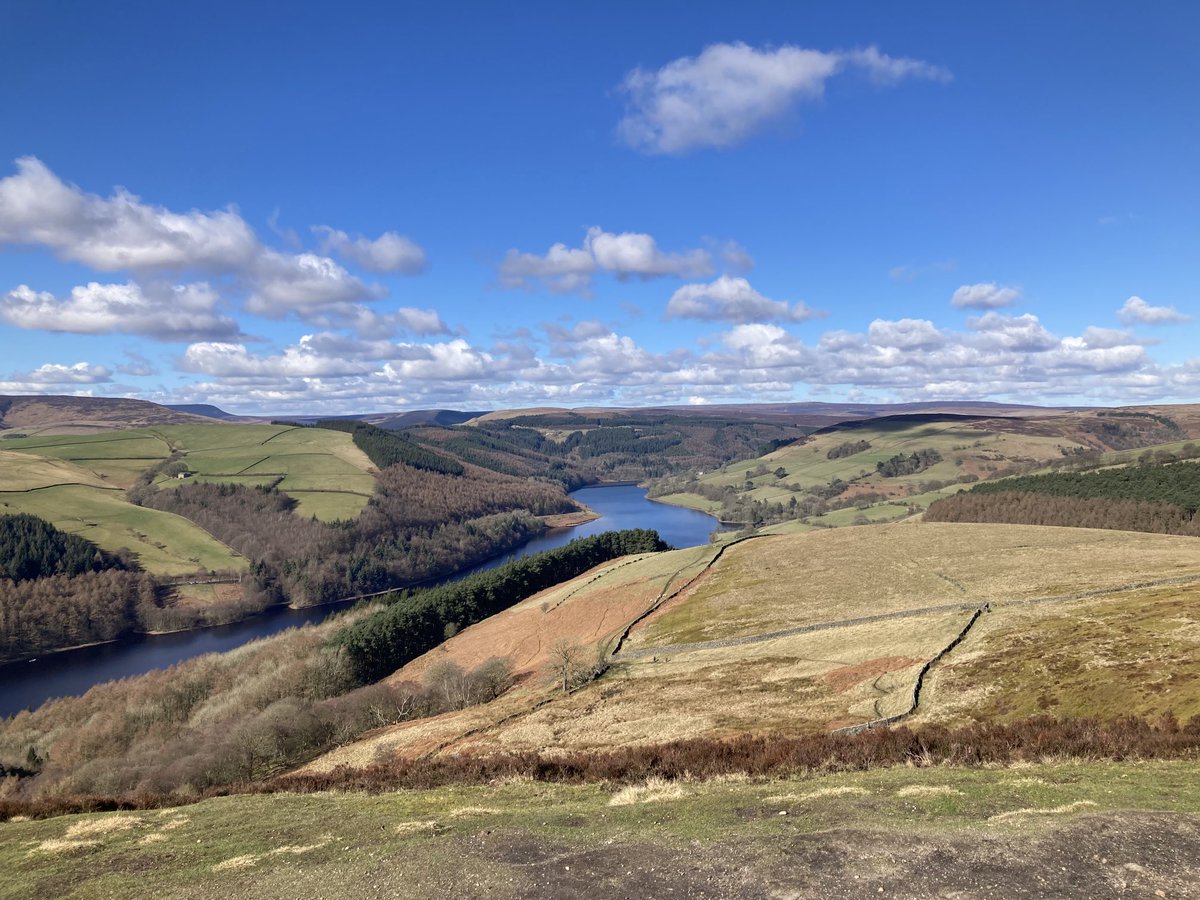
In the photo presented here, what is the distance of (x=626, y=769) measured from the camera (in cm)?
2700

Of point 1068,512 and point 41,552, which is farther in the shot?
point 41,552

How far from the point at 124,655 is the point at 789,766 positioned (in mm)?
165997

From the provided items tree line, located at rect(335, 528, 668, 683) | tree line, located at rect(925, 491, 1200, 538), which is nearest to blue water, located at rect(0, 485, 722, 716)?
tree line, located at rect(335, 528, 668, 683)

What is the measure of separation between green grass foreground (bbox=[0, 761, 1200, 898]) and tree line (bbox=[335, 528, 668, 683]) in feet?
242

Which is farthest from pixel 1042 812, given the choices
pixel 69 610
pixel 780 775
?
pixel 69 610

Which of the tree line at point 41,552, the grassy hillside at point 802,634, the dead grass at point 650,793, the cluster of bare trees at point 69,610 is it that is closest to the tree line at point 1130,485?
the grassy hillside at point 802,634

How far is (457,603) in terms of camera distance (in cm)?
11162

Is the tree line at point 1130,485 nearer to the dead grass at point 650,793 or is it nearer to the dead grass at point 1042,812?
the dead grass at point 1042,812

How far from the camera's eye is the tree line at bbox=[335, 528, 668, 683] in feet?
316

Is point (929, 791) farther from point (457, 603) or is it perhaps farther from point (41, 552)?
point (41, 552)

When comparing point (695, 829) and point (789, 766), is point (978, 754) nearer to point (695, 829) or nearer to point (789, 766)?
point (789, 766)

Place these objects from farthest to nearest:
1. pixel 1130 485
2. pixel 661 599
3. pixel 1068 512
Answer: pixel 1130 485 < pixel 1068 512 < pixel 661 599

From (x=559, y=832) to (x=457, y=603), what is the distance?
96523 millimetres

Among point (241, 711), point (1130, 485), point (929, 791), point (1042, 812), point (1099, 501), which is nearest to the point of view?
point (1042, 812)
